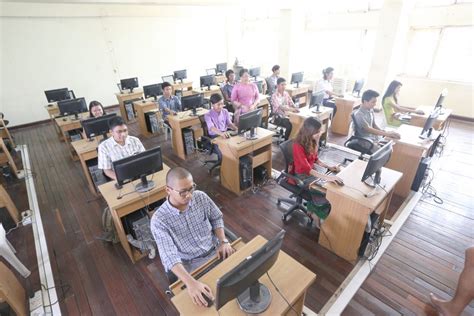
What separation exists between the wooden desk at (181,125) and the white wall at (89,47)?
471 cm

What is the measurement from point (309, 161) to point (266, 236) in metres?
1.02

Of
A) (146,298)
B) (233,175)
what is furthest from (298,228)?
(146,298)

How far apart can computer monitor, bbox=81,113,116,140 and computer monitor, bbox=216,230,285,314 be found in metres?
3.23

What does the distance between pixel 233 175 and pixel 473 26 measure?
6.65m

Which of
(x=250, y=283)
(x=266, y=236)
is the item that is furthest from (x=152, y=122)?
(x=250, y=283)

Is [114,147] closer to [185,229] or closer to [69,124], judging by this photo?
[185,229]

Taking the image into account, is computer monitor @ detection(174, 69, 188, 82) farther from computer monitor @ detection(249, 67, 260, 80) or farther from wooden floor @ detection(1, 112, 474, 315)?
wooden floor @ detection(1, 112, 474, 315)

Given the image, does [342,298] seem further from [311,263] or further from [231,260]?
[231,260]

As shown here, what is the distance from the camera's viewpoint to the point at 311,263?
2562 millimetres

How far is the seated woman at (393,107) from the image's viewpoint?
4211 millimetres

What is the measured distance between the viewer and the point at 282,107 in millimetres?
4922

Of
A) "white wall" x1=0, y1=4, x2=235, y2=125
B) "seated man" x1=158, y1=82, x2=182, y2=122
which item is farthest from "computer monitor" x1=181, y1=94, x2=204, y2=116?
"white wall" x1=0, y1=4, x2=235, y2=125

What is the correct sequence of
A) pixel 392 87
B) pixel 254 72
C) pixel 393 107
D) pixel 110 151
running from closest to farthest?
pixel 110 151 → pixel 392 87 → pixel 393 107 → pixel 254 72

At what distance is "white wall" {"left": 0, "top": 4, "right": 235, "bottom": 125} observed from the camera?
6.41 m
